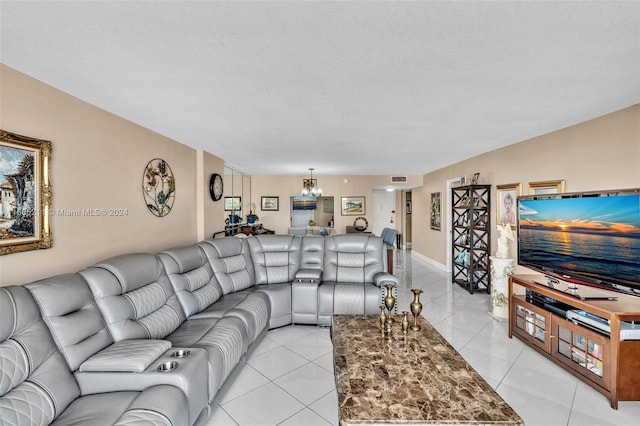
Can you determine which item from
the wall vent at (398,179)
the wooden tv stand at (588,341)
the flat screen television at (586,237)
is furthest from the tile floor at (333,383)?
the wall vent at (398,179)

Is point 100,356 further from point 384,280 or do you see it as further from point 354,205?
point 354,205

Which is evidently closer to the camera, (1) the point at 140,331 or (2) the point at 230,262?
(1) the point at 140,331

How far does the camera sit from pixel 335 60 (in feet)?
5.52

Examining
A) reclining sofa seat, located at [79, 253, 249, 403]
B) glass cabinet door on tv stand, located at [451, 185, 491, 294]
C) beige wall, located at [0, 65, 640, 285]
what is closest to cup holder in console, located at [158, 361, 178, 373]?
reclining sofa seat, located at [79, 253, 249, 403]

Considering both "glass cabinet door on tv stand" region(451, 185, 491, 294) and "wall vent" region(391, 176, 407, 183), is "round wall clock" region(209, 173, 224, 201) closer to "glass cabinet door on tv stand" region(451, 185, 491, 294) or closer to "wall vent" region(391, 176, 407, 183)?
"glass cabinet door on tv stand" region(451, 185, 491, 294)

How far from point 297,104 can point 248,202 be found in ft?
19.4

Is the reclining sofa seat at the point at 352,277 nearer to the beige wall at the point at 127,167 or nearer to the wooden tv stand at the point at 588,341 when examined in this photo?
the wooden tv stand at the point at 588,341

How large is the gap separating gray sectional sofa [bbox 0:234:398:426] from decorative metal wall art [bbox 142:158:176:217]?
2.32 ft

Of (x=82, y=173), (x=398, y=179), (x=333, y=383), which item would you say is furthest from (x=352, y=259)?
(x=398, y=179)

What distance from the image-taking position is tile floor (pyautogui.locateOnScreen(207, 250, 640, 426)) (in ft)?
6.23

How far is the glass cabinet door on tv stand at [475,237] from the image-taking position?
15.1 ft

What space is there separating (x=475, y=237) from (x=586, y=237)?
2434mm

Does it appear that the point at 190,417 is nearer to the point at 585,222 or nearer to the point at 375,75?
the point at 375,75

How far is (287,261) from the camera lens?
3863 mm
